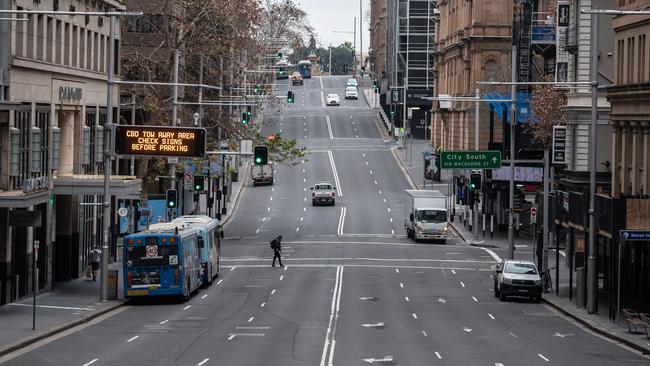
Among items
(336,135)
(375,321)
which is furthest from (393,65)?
(375,321)

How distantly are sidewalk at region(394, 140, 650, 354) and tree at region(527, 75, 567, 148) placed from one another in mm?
6748

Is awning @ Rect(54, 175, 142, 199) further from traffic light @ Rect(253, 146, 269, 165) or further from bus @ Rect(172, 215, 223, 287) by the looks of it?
traffic light @ Rect(253, 146, 269, 165)

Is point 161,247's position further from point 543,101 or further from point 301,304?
point 543,101

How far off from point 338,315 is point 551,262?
29080 mm

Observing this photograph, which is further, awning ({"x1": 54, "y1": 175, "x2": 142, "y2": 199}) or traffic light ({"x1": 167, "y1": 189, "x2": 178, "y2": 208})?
traffic light ({"x1": 167, "y1": 189, "x2": 178, "y2": 208})

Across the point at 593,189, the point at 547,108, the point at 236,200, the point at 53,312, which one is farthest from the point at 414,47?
the point at 53,312

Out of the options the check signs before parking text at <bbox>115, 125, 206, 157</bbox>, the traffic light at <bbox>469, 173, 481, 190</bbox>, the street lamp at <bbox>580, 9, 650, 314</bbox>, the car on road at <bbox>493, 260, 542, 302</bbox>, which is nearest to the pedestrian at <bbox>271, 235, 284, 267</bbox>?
the check signs before parking text at <bbox>115, 125, 206, 157</bbox>

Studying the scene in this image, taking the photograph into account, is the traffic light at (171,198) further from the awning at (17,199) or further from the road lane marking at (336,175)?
the road lane marking at (336,175)

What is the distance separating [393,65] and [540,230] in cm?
11613

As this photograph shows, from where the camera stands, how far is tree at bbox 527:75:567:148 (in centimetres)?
7644

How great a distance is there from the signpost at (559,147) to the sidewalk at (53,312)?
884 inches

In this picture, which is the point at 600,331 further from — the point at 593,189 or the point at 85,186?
the point at 85,186

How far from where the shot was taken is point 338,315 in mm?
43000

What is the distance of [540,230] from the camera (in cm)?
5850
